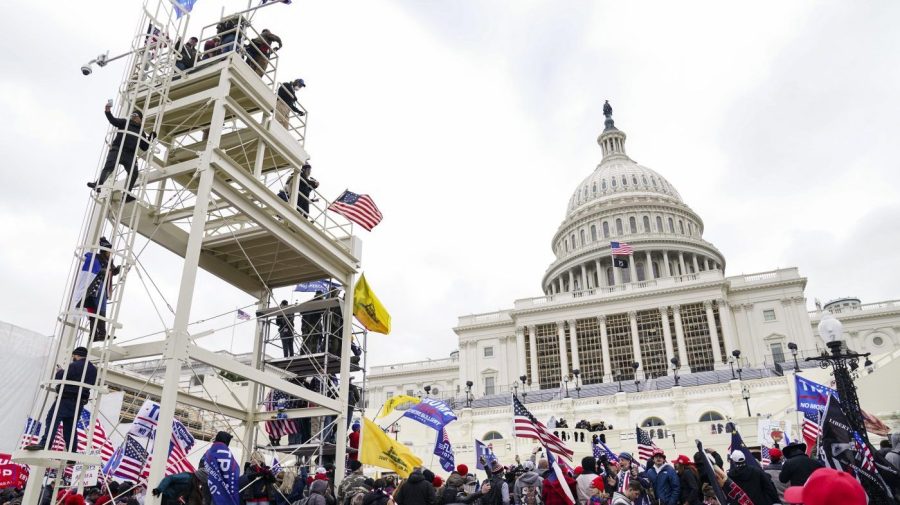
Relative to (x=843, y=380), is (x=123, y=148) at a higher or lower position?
higher

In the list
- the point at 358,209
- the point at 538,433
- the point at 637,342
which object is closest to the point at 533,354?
the point at 637,342

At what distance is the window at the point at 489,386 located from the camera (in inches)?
2881

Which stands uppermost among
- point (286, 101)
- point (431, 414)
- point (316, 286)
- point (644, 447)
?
point (286, 101)

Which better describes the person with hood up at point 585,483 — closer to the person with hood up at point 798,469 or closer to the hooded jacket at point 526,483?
the hooded jacket at point 526,483

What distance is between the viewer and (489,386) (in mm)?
74062

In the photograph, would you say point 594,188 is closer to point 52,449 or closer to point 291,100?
point 291,100

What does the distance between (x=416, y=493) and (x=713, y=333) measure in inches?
2404

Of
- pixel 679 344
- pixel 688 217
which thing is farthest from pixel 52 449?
pixel 688 217

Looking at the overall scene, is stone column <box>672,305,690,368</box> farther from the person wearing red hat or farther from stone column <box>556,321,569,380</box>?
the person wearing red hat

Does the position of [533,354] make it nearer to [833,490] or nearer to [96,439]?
[96,439]

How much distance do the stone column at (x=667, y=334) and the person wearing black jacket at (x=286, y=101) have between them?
55.6 meters

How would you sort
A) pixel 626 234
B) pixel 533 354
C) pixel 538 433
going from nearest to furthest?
1. pixel 538 433
2. pixel 533 354
3. pixel 626 234

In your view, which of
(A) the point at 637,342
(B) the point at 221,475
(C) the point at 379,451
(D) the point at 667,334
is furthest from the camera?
(A) the point at 637,342

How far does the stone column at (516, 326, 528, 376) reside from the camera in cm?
7112
